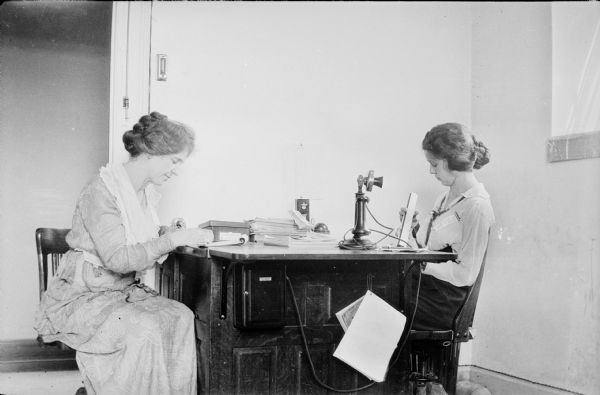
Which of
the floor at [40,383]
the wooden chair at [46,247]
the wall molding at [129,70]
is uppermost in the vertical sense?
the wall molding at [129,70]

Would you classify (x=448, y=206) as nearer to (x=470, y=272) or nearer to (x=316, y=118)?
(x=470, y=272)

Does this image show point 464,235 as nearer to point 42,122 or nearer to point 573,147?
point 573,147

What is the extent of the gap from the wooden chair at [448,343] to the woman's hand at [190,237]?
1.06 meters

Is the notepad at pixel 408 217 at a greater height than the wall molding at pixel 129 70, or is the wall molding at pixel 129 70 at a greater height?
the wall molding at pixel 129 70

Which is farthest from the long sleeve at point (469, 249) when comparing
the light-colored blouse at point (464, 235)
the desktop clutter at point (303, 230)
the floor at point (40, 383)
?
the floor at point (40, 383)

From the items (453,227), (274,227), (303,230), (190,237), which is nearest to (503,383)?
(453,227)

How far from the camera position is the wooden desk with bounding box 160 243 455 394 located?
87.8 inches

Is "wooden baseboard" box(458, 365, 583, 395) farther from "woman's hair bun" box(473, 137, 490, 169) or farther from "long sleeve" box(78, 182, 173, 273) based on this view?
"long sleeve" box(78, 182, 173, 273)

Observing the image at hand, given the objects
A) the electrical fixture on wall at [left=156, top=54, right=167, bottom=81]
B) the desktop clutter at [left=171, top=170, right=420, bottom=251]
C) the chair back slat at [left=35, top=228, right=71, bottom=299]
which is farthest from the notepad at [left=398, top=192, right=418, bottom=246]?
the chair back slat at [left=35, top=228, right=71, bottom=299]

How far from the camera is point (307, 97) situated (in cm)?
391

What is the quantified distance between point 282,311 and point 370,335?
0.36 metres

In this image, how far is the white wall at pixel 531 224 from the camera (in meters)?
3.31

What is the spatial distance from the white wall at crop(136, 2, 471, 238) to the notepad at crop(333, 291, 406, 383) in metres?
1.50

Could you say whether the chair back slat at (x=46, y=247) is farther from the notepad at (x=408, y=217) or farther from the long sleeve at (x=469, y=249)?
the long sleeve at (x=469, y=249)
